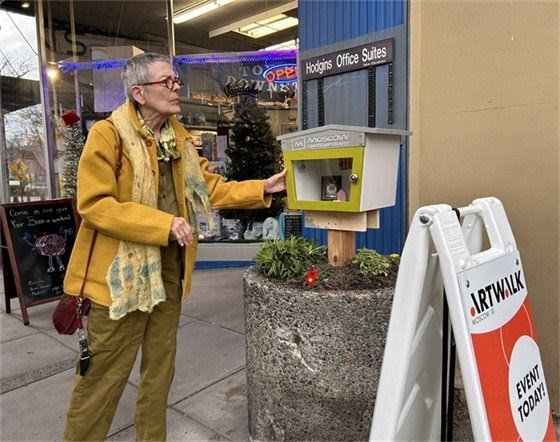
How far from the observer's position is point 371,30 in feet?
11.5

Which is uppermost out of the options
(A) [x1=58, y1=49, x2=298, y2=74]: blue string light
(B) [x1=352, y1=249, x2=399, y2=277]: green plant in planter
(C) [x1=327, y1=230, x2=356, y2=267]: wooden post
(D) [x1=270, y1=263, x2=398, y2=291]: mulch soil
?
(A) [x1=58, y1=49, x2=298, y2=74]: blue string light

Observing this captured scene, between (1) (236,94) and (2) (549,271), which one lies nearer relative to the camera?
(2) (549,271)

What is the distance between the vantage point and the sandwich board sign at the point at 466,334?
4.81 ft

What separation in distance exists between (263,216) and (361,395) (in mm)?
4694

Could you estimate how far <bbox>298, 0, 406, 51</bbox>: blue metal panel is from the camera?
11.0ft

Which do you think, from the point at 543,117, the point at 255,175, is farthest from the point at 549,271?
the point at 255,175

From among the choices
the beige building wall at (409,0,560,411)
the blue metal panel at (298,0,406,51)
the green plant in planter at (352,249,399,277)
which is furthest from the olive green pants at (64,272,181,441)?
the blue metal panel at (298,0,406,51)

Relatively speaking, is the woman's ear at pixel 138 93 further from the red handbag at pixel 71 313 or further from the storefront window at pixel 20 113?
the storefront window at pixel 20 113

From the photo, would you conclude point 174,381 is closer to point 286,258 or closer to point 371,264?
point 286,258

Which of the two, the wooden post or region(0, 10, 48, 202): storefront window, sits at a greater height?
region(0, 10, 48, 202): storefront window

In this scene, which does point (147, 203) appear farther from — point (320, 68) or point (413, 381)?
point (320, 68)

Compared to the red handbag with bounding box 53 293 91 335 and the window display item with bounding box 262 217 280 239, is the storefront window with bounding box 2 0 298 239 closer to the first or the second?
the window display item with bounding box 262 217 280 239

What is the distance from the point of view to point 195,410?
289 centimetres

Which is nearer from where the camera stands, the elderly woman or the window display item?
the elderly woman
